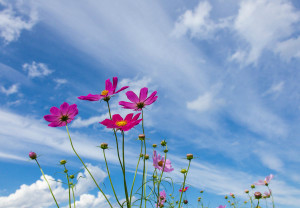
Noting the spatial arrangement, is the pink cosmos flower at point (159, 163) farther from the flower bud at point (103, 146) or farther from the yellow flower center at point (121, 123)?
the yellow flower center at point (121, 123)

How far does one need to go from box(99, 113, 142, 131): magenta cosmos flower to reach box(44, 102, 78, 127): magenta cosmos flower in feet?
0.69

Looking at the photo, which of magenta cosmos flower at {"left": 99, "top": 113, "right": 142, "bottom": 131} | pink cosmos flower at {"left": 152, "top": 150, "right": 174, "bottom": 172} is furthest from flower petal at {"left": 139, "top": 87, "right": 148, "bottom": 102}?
pink cosmos flower at {"left": 152, "top": 150, "right": 174, "bottom": 172}

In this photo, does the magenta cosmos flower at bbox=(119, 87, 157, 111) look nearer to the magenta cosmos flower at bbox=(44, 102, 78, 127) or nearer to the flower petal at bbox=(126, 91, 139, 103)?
the flower petal at bbox=(126, 91, 139, 103)

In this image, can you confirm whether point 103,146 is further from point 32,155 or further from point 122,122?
point 32,155

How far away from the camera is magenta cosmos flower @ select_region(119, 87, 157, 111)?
1.14 m

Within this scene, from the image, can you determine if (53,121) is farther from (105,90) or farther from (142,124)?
(142,124)

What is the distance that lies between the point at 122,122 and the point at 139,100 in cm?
17

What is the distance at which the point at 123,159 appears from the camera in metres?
0.91

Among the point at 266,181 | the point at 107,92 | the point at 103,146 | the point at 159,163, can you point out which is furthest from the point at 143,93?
the point at 266,181

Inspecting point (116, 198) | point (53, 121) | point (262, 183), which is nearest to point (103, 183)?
point (116, 198)

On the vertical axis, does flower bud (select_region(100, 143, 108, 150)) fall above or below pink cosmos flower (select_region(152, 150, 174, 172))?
below

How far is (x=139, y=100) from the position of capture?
46.5 inches

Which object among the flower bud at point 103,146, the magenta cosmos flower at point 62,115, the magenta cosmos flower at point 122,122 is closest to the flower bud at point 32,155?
the magenta cosmos flower at point 62,115

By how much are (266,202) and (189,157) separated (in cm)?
146
